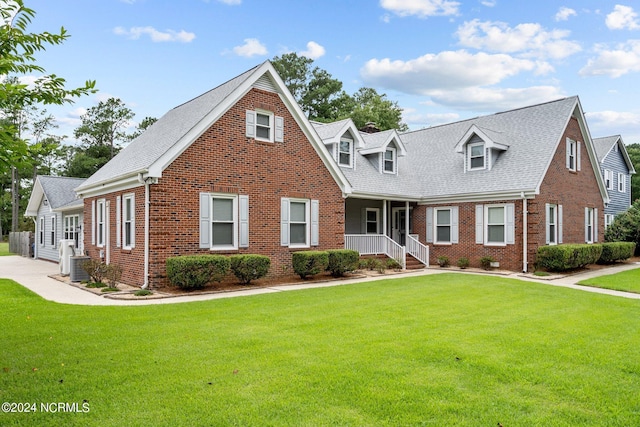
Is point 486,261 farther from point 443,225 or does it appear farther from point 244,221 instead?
point 244,221

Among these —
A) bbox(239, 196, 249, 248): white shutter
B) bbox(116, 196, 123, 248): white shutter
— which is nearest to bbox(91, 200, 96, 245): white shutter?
bbox(116, 196, 123, 248): white shutter

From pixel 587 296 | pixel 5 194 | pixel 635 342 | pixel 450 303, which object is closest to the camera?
pixel 635 342

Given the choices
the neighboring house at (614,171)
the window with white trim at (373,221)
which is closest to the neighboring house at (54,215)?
the window with white trim at (373,221)

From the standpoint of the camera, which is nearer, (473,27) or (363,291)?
(363,291)

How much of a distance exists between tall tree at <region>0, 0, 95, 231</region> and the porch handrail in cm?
1739

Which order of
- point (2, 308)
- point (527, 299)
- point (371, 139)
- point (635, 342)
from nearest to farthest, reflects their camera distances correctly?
1. point (635, 342)
2. point (2, 308)
3. point (527, 299)
4. point (371, 139)

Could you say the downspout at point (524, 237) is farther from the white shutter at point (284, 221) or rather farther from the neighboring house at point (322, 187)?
the white shutter at point (284, 221)

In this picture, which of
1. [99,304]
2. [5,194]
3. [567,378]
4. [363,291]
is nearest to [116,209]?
[99,304]

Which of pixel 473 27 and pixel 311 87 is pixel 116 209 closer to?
pixel 473 27

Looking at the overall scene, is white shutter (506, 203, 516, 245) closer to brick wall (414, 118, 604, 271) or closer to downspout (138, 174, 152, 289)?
brick wall (414, 118, 604, 271)

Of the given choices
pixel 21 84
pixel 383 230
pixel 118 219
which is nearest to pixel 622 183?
pixel 383 230

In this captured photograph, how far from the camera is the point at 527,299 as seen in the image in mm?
11156

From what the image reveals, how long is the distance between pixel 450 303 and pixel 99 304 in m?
7.93

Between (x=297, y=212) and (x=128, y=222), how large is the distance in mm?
5488
